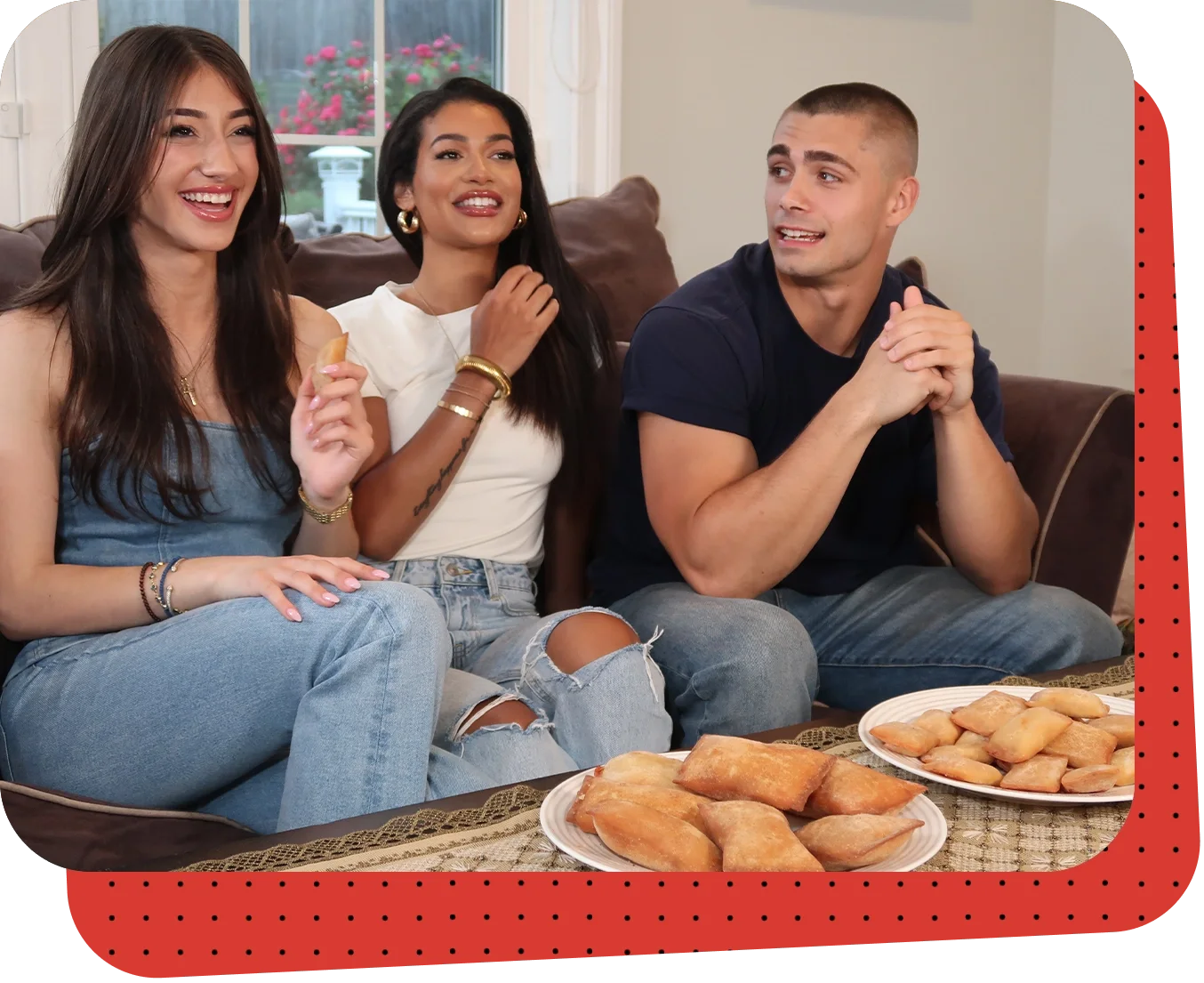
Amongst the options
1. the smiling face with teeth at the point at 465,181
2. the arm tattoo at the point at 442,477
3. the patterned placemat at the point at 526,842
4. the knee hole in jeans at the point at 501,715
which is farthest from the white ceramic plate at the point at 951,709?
the smiling face with teeth at the point at 465,181

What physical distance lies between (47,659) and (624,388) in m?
0.55

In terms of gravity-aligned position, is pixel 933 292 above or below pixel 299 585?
above

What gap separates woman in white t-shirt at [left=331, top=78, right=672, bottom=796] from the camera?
1076mm

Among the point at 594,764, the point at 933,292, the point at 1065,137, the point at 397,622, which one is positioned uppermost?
the point at 1065,137

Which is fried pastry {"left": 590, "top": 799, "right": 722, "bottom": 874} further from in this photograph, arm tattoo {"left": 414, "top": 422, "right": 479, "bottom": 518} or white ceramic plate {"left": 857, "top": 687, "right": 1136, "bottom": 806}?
arm tattoo {"left": 414, "top": 422, "right": 479, "bottom": 518}

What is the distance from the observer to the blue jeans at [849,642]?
1.14m

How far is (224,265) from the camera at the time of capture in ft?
3.48

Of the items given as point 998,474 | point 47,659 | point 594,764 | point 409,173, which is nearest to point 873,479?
point 998,474

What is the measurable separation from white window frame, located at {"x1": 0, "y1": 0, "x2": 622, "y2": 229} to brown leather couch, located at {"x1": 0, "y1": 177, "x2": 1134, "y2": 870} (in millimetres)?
31

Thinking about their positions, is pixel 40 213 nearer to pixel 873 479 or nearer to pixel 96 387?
pixel 96 387

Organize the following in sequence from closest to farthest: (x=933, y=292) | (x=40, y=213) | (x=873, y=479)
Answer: (x=40, y=213)
(x=933, y=292)
(x=873, y=479)

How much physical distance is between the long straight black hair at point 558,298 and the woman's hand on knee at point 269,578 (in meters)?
0.21

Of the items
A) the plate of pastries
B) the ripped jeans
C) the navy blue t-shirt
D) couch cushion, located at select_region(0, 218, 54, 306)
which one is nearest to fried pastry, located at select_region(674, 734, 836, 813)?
the plate of pastries

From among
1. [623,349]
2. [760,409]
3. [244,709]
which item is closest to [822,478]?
[760,409]
